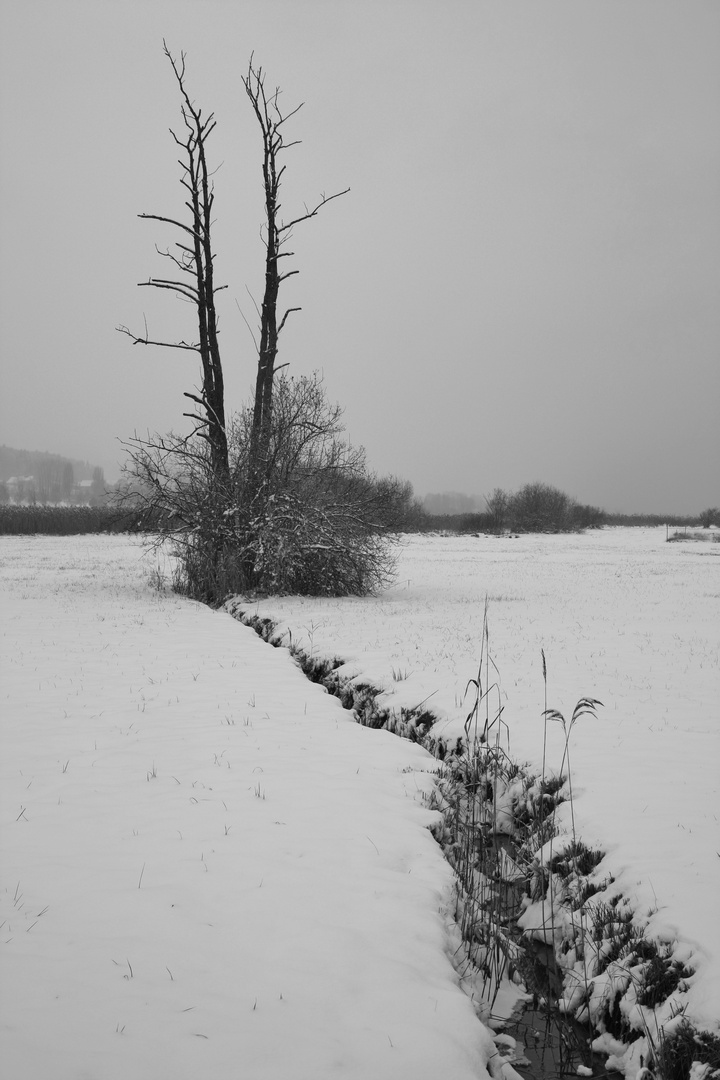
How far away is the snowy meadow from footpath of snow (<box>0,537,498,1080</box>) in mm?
14

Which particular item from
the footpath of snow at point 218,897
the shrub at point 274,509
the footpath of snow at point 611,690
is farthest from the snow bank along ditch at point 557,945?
the shrub at point 274,509

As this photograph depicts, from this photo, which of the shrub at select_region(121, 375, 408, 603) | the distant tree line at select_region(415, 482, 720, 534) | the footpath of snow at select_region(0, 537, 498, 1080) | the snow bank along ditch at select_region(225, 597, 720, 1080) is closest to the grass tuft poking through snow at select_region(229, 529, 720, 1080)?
the snow bank along ditch at select_region(225, 597, 720, 1080)

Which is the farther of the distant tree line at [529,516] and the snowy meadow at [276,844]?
the distant tree line at [529,516]

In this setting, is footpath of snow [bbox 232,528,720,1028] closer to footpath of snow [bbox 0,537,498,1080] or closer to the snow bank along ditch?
the snow bank along ditch

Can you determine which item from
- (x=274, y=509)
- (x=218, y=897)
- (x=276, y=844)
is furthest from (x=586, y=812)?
(x=274, y=509)

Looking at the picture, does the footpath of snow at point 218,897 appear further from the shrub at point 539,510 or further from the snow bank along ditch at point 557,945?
the shrub at point 539,510

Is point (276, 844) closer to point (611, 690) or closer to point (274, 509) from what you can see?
point (611, 690)

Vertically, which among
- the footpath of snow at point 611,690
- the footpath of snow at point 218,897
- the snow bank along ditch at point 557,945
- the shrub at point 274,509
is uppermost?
the shrub at point 274,509

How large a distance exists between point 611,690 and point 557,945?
14.1 ft

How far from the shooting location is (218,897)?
356cm

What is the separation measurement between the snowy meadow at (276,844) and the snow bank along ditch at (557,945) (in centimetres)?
14

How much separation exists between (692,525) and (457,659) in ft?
295

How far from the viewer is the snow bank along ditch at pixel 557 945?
3006 millimetres

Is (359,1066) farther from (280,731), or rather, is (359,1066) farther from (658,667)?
(658,667)
